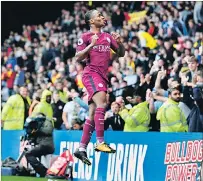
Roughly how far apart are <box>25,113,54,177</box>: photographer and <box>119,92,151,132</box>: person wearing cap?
1970mm

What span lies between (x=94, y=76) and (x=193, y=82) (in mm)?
3739

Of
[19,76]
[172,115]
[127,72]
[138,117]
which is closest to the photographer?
[172,115]

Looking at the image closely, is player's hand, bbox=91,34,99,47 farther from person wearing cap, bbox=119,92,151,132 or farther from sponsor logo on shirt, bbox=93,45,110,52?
person wearing cap, bbox=119,92,151,132

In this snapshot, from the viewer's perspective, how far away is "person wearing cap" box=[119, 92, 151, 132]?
481 inches

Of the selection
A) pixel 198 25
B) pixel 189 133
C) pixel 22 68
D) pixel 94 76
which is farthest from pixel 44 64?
pixel 94 76

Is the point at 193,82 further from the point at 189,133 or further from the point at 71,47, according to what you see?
the point at 71,47

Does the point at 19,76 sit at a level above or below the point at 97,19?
above

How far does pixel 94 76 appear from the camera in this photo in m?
9.13

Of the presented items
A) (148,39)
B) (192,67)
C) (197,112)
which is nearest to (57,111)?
(192,67)

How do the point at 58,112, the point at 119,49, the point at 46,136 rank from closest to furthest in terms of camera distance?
1. the point at 119,49
2. the point at 46,136
3. the point at 58,112

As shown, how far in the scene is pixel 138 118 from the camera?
12297 mm

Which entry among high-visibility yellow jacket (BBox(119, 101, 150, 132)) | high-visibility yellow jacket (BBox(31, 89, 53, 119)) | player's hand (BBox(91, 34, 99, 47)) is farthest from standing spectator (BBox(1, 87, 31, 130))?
player's hand (BBox(91, 34, 99, 47))

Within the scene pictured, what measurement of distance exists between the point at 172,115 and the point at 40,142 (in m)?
3.56

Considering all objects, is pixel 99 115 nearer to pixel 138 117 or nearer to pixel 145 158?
pixel 145 158
